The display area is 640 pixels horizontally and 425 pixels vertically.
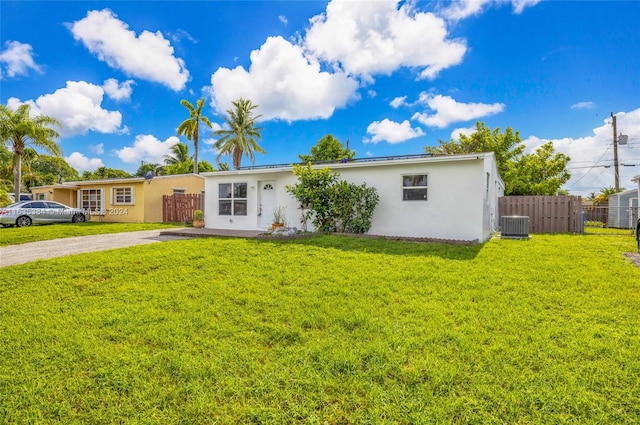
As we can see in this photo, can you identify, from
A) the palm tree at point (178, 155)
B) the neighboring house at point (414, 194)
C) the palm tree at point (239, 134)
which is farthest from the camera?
the palm tree at point (178, 155)

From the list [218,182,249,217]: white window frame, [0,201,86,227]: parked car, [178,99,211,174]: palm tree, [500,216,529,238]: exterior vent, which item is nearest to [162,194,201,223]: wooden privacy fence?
[0,201,86,227]: parked car

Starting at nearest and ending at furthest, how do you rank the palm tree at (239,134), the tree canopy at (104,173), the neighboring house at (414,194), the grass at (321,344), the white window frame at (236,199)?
the grass at (321,344), the neighboring house at (414,194), the white window frame at (236,199), the palm tree at (239,134), the tree canopy at (104,173)

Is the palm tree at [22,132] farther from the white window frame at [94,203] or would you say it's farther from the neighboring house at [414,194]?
the neighboring house at [414,194]

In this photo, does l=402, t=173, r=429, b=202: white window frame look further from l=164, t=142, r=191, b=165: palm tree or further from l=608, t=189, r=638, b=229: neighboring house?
l=164, t=142, r=191, b=165: palm tree

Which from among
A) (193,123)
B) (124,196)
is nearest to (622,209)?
(124,196)

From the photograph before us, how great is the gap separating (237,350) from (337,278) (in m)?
2.42

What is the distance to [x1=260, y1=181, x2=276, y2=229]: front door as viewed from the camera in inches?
494

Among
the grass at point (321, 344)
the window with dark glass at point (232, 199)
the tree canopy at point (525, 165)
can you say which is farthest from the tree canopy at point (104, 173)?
the grass at point (321, 344)

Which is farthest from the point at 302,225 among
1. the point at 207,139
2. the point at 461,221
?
the point at 207,139

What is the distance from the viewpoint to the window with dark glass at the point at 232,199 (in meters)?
13.0

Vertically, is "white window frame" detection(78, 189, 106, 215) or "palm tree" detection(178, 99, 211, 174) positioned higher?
"palm tree" detection(178, 99, 211, 174)

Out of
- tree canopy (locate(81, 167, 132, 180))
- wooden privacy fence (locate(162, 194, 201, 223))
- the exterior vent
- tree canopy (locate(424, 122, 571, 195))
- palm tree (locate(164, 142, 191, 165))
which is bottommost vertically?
the exterior vent

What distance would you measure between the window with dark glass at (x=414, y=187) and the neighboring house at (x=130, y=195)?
15110mm

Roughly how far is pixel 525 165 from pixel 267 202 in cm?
1815
